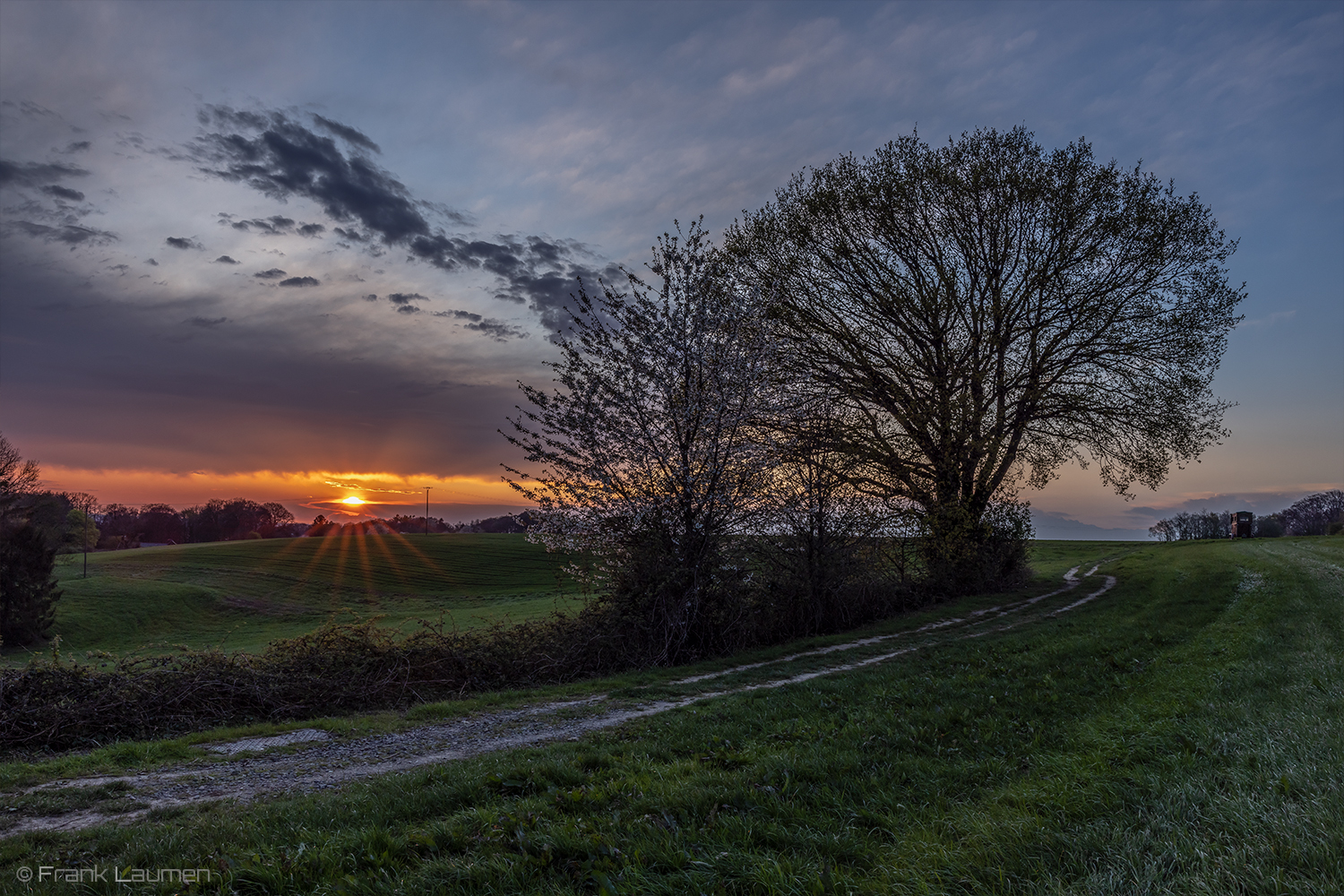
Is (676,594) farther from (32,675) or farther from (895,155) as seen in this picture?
(895,155)

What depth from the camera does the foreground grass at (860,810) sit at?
332 centimetres

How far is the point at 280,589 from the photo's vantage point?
1746 inches

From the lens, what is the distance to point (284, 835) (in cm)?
475

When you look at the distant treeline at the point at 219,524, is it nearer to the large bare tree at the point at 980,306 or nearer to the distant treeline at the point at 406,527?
the distant treeline at the point at 406,527

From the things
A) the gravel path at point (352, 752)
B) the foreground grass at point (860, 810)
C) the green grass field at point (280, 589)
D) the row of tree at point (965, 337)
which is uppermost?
the row of tree at point (965, 337)

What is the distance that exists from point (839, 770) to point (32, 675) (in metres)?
11.6

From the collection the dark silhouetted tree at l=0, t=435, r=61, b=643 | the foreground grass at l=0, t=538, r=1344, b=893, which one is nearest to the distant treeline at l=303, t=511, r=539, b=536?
the dark silhouetted tree at l=0, t=435, r=61, b=643

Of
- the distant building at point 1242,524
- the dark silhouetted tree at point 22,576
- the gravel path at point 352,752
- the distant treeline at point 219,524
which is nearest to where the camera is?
the gravel path at point 352,752

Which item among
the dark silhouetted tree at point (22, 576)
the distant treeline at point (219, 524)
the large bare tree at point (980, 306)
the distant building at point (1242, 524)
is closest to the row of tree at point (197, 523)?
the distant treeline at point (219, 524)

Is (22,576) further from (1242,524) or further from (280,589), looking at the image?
(1242,524)

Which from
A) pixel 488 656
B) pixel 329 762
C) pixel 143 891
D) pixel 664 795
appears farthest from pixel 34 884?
pixel 488 656

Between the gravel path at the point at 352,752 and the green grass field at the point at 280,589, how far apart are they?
7.18 metres

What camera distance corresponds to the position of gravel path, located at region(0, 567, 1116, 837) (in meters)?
6.04

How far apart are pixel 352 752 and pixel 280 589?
44069mm
